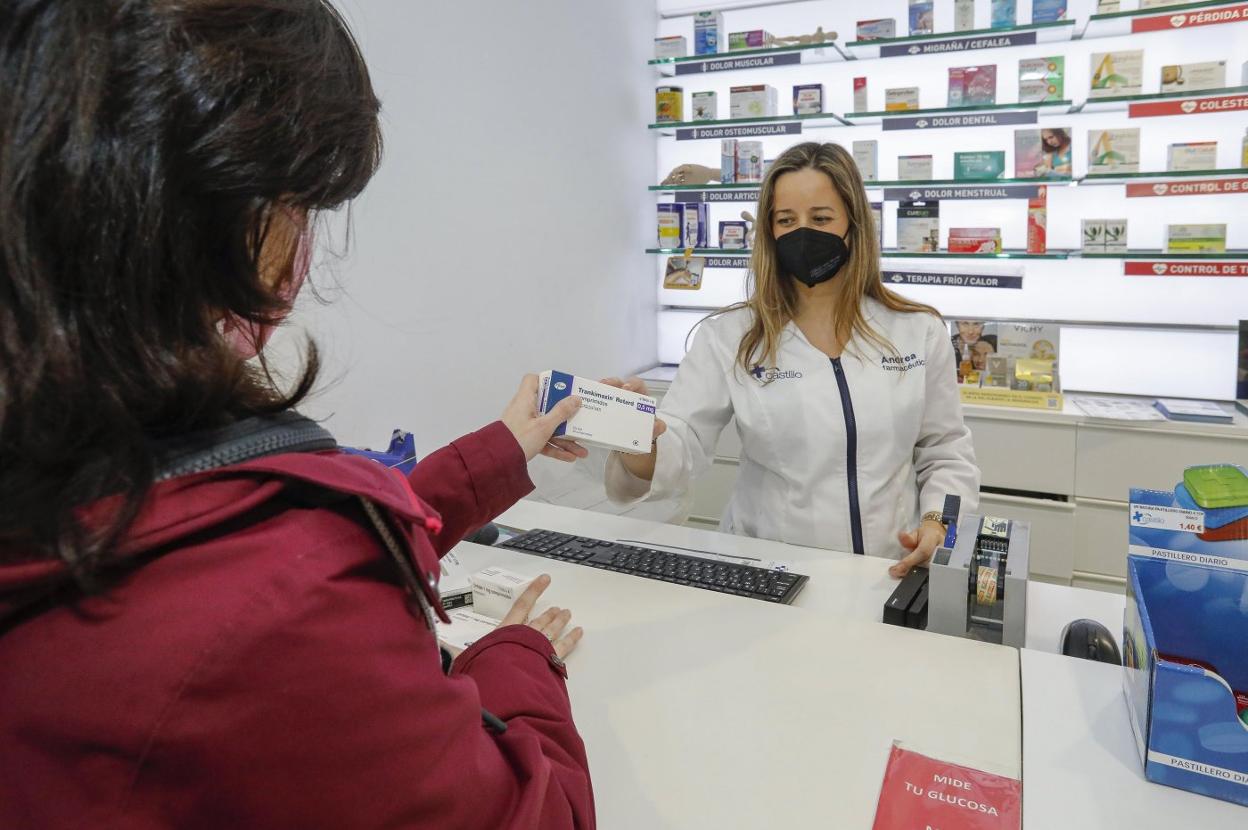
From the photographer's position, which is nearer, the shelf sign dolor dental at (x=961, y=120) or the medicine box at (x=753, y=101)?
the shelf sign dolor dental at (x=961, y=120)

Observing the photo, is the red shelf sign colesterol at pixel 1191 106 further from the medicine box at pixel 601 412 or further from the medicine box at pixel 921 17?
the medicine box at pixel 601 412

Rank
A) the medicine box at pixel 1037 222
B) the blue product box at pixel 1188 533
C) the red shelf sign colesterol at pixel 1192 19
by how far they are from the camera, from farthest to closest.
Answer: the medicine box at pixel 1037 222 → the red shelf sign colesterol at pixel 1192 19 → the blue product box at pixel 1188 533

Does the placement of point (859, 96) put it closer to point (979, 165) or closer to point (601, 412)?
point (979, 165)

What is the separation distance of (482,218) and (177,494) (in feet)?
7.95

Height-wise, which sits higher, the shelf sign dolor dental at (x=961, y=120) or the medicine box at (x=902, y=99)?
the medicine box at (x=902, y=99)

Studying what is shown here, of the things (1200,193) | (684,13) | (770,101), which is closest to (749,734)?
(1200,193)

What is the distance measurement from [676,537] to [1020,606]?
0.77 metres

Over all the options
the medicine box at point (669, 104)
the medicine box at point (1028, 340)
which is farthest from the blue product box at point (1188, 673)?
the medicine box at point (669, 104)

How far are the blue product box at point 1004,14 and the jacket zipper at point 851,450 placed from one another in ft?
7.13

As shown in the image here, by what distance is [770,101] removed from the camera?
3.81m

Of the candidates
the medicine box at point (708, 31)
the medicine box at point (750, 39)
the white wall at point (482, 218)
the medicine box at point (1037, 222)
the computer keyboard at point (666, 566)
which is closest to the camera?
the computer keyboard at point (666, 566)

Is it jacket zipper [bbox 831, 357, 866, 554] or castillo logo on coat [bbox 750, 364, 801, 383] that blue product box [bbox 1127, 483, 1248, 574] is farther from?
castillo logo on coat [bbox 750, 364, 801, 383]

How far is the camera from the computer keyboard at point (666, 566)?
1507 millimetres

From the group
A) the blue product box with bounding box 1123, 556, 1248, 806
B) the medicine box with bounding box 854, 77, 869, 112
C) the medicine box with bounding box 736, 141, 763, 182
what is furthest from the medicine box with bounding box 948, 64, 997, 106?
the blue product box with bounding box 1123, 556, 1248, 806
